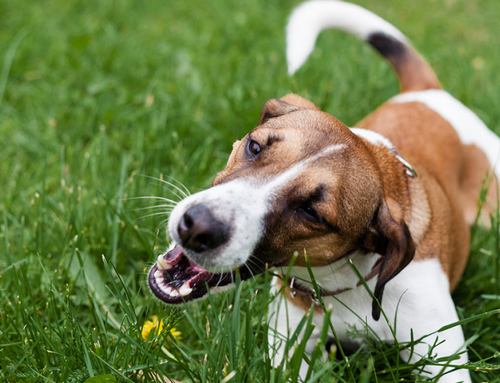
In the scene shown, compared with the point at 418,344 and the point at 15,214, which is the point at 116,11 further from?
the point at 418,344

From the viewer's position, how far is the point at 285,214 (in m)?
2.29

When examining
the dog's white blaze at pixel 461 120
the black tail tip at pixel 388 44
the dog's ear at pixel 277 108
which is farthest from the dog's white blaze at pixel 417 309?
the black tail tip at pixel 388 44

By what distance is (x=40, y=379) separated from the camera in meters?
2.43

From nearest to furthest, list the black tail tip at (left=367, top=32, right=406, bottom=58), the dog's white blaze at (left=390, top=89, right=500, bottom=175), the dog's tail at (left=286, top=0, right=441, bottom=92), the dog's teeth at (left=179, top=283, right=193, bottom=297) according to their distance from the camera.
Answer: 1. the dog's teeth at (left=179, top=283, right=193, bottom=297)
2. the dog's white blaze at (left=390, top=89, right=500, bottom=175)
3. the dog's tail at (left=286, top=0, right=441, bottom=92)
4. the black tail tip at (left=367, top=32, right=406, bottom=58)

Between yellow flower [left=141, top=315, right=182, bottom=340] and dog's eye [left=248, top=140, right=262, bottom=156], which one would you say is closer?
dog's eye [left=248, top=140, right=262, bottom=156]

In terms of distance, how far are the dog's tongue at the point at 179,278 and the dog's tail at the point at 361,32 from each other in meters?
2.29

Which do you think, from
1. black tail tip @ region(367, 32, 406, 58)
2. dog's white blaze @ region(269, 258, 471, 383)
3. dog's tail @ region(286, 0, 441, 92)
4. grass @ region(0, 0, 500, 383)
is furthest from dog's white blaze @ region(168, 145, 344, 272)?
black tail tip @ region(367, 32, 406, 58)

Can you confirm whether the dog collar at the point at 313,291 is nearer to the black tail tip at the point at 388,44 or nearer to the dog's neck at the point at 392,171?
the dog's neck at the point at 392,171

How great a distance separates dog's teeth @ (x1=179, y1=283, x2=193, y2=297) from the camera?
8.02 feet

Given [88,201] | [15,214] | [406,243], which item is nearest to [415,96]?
[406,243]

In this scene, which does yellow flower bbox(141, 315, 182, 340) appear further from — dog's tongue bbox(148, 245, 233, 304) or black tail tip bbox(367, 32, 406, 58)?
black tail tip bbox(367, 32, 406, 58)

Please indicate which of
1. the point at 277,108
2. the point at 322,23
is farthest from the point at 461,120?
the point at 277,108

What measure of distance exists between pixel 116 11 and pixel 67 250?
14.8 feet

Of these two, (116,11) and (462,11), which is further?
(462,11)
